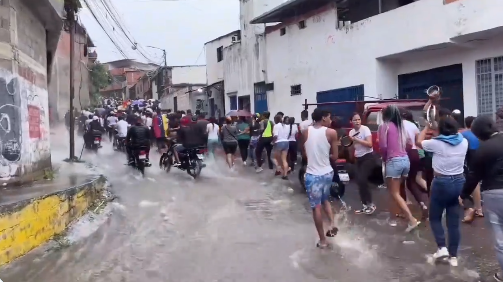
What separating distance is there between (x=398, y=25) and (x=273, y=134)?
6.43 m

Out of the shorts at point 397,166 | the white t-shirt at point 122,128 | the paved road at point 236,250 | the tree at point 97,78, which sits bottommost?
the paved road at point 236,250

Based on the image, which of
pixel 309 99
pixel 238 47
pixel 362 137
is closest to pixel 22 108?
pixel 362 137

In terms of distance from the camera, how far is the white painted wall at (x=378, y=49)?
15828 millimetres

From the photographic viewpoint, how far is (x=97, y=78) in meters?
45.8

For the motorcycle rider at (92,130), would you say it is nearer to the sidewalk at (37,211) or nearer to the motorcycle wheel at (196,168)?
the motorcycle wheel at (196,168)

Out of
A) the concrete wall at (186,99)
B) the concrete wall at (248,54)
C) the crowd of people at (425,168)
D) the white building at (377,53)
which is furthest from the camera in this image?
the concrete wall at (186,99)

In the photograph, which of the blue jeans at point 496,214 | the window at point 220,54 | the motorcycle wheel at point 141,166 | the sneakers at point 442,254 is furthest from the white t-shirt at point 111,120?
the blue jeans at point 496,214

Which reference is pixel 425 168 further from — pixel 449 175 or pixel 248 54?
pixel 248 54

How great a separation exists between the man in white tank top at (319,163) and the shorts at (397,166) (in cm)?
105

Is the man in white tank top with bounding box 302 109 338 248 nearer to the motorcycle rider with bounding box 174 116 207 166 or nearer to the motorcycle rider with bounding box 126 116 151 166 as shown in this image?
the motorcycle rider with bounding box 174 116 207 166

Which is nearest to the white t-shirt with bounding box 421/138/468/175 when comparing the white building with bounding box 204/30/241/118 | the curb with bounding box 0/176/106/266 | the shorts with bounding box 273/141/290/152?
the curb with bounding box 0/176/106/266

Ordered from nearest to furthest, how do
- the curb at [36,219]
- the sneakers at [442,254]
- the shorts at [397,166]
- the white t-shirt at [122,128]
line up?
1. the sneakers at [442,254]
2. the curb at [36,219]
3. the shorts at [397,166]
4. the white t-shirt at [122,128]

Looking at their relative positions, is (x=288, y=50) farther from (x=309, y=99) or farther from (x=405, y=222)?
(x=405, y=222)

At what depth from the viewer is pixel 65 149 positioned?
23328mm
